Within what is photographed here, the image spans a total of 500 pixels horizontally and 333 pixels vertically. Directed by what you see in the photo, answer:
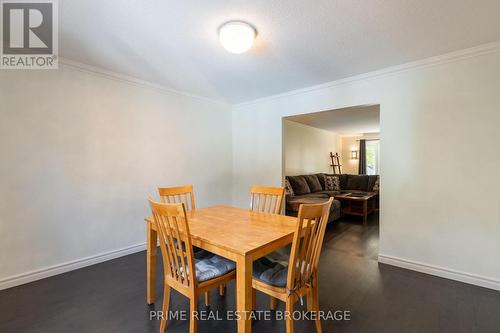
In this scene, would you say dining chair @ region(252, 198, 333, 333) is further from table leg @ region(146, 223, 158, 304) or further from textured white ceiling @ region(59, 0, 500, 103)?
textured white ceiling @ region(59, 0, 500, 103)

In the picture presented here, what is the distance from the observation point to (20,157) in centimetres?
229

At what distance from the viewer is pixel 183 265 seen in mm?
1452

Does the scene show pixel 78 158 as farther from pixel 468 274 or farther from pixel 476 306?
pixel 468 274

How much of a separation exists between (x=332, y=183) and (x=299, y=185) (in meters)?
1.45

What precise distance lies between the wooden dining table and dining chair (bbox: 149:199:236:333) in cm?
13

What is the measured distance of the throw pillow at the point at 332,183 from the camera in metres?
6.19

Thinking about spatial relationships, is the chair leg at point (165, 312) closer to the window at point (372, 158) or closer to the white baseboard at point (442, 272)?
the white baseboard at point (442, 272)

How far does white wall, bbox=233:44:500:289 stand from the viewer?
7.36ft

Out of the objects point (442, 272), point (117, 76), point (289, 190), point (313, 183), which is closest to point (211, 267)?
point (442, 272)

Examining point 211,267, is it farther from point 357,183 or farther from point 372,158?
point 372,158

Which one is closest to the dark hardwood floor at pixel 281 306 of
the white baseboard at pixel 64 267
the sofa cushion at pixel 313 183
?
the white baseboard at pixel 64 267

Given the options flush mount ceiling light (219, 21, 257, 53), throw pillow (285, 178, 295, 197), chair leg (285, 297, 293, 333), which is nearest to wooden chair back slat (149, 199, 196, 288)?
chair leg (285, 297, 293, 333)

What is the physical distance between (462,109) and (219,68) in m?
2.61

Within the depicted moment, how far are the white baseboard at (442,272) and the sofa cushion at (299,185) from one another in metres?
2.42
